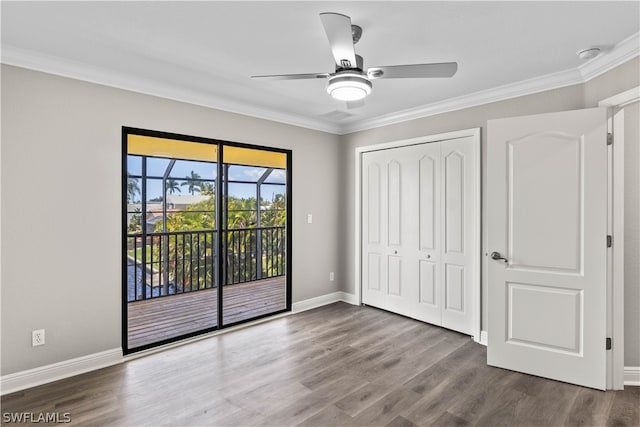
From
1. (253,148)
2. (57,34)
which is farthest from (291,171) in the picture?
(57,34)

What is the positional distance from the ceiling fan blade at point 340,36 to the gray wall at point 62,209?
2077 millimetres

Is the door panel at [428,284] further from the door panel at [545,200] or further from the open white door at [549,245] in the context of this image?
the door panel at [545,200]

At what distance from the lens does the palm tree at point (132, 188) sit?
321 centimetres

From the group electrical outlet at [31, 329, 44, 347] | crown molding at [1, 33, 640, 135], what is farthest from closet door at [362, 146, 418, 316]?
electrical outlet at [31, 329, 44, 347]

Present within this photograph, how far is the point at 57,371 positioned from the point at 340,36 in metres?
3.24

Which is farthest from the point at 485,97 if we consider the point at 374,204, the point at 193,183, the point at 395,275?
the point at 193,183

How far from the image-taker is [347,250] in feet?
16.1

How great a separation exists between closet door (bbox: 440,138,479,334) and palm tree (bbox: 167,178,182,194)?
118 inches

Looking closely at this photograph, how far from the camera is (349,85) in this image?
6.92ft

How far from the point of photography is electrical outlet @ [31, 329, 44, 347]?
258 cm

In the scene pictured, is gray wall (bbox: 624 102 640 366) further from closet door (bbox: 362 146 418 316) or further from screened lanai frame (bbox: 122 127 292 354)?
screened lanai frame (bbox: 122 127 292 354)

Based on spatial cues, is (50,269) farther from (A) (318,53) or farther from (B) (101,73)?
Result: (A) (318,53)

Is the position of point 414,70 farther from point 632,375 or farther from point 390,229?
point 632,375

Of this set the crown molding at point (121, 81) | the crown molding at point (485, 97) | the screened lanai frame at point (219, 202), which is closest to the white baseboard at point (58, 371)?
the screened lanai frame at point (219, 202)
